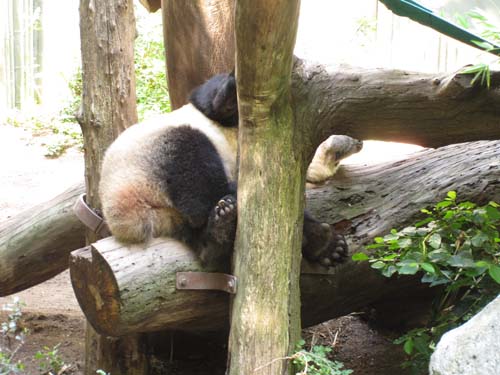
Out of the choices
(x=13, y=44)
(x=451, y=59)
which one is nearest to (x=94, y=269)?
(x=451, y=59)

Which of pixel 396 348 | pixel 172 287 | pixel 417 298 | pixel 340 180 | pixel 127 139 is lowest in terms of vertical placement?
pixel 396 348

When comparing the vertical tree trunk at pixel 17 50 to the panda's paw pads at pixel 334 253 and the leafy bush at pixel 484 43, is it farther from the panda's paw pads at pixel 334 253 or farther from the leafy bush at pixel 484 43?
the leafy bush at pixel 484 43

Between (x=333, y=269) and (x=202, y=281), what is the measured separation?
741mm

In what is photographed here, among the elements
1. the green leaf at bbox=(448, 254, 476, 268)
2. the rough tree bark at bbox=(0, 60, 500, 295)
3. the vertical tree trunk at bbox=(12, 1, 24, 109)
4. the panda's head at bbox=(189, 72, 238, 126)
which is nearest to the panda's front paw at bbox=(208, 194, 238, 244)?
the rough tree bark at bbox=(0, 60, 500, 295)

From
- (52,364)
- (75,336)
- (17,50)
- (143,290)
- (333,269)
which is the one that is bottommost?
(75,336)

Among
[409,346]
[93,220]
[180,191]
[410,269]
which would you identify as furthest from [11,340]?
[410,269]

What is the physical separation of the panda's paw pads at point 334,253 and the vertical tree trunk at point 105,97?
115 centimetres

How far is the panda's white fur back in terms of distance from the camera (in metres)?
3.08

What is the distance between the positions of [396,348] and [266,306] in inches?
70.1

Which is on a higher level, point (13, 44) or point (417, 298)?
point (13, 44)

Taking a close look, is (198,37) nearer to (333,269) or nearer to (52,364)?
(333,269)

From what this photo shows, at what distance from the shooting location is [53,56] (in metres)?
10.6

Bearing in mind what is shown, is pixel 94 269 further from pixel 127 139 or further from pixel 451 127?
pixel 451 127

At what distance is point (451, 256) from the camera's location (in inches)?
107
